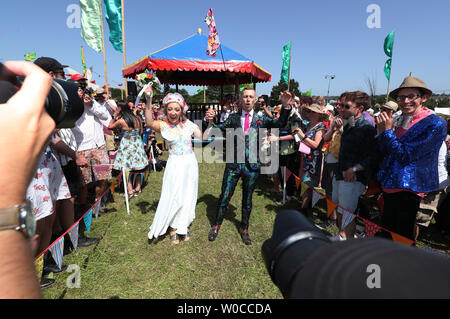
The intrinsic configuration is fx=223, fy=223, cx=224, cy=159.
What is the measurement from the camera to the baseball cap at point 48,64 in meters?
2.71

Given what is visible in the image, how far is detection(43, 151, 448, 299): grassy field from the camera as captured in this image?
253 cm

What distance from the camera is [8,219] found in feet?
1.63

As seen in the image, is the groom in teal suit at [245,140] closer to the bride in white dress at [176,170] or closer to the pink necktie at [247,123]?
the pink necktie at [247,123]

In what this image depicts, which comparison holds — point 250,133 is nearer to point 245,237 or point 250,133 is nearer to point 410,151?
point 245,237

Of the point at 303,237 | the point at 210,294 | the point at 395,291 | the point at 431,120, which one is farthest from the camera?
the point at 210,294

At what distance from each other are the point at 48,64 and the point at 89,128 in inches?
49.2

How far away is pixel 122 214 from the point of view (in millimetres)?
4305

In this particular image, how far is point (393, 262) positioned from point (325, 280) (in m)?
0.13

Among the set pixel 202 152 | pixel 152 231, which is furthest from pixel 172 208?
pixel 202 152

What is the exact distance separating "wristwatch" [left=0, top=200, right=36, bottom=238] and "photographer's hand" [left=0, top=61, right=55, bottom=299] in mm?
12

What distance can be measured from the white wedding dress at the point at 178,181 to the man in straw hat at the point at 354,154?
2.06 meters

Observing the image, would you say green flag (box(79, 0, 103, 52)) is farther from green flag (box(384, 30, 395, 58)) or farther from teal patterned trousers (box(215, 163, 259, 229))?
green flag (box(384, 30, 395, 58))

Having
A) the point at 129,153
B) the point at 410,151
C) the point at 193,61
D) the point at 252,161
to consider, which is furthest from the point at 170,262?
the point at 193,61
